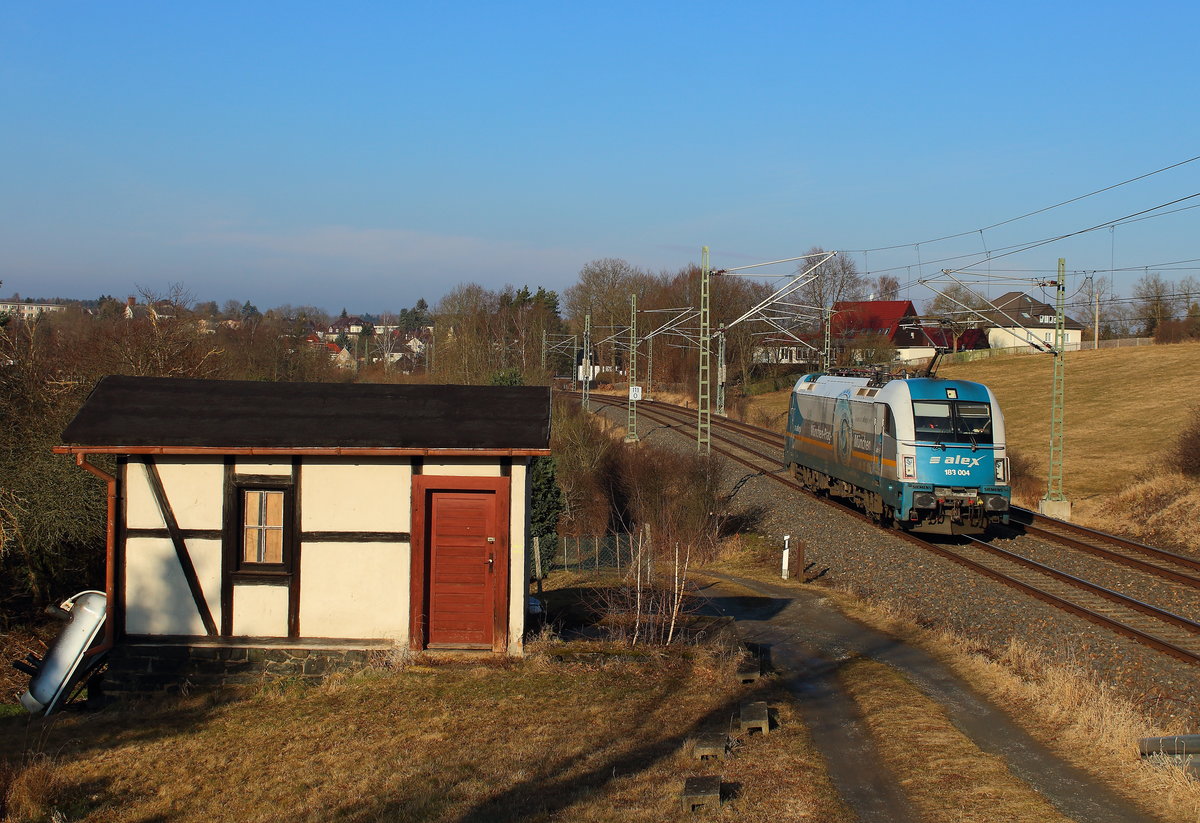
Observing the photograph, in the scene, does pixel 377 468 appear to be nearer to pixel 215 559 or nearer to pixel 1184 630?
pixel 215 559

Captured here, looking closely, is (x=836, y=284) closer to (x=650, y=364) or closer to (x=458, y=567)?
(x=650, y=364)

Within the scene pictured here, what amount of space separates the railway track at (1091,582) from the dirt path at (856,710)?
3513 mm

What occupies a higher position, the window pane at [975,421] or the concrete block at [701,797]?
the window pane at [975,421]

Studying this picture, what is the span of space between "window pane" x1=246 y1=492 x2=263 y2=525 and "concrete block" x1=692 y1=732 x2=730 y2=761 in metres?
5.76

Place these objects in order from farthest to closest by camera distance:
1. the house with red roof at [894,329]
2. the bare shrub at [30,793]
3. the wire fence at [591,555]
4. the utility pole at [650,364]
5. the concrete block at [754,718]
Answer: the house with red roof at [894,329] < the utility pole at [650,364] < the wire fence at [591,555] < the concrete block at [754,718] < the bare shrub at [30,793]

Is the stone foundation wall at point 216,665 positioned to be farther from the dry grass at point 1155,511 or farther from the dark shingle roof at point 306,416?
the dry grass at point 1155,511

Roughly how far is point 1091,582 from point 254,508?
553 inches

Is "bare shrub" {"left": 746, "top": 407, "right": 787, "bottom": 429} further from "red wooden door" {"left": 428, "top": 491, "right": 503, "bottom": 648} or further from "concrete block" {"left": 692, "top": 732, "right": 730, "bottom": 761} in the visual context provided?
"concrete block" {"left": 692, "top": 732, "right": 730, "bottom": 761}

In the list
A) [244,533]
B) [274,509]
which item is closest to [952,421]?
[274,509]

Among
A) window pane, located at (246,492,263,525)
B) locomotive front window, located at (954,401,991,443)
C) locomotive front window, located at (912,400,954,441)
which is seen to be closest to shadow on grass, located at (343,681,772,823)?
window pane, located at (246,492,263,525)

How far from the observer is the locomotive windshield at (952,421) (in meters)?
20.6

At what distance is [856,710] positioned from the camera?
9.70 metres

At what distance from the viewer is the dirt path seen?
7230mm

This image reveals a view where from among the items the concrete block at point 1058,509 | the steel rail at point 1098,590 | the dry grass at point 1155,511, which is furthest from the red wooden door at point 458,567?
the concrete block at point 1058,509
